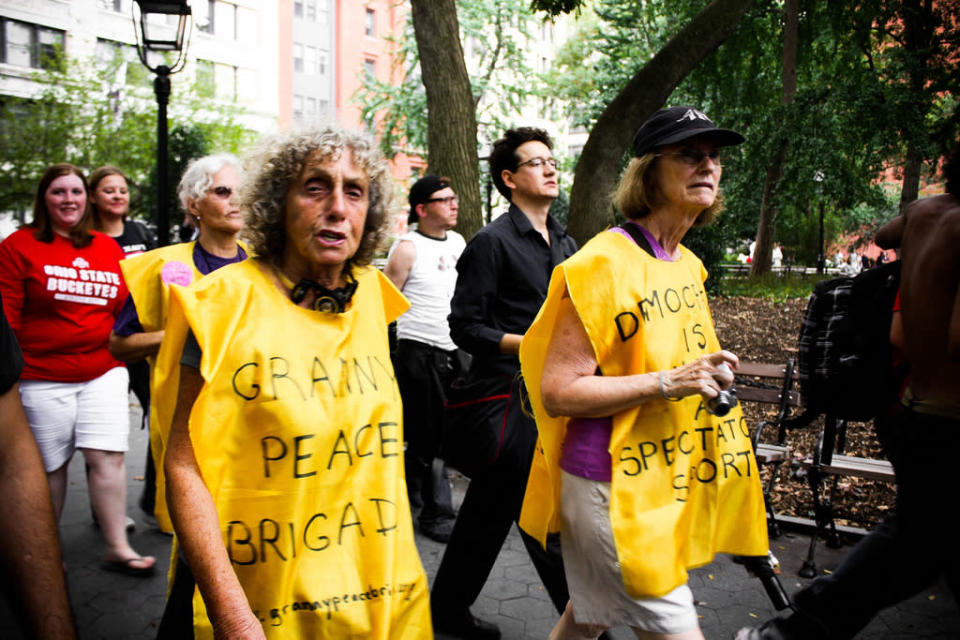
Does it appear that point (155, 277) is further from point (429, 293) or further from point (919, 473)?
point (919, 473)

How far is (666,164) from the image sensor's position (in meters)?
2.50

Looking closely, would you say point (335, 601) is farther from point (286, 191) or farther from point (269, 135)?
point (269, 135)

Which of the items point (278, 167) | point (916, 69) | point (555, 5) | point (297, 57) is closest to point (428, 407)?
point (278, 167)

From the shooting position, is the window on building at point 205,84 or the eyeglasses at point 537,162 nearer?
the eyeglasses at point 537,162

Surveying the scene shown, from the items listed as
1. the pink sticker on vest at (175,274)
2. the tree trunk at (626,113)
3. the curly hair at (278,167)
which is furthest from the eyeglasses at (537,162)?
the tree trunk at (626,113)

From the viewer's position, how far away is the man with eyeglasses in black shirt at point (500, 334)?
3.34m

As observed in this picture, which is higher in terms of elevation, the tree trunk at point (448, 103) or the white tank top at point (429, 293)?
the tree trunk at point (448, 103)

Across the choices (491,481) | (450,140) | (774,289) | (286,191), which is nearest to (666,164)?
(286,191)

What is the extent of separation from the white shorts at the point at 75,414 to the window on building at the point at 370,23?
5127 centimetres

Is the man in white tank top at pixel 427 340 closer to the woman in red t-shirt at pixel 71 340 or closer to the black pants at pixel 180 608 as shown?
the woman in red t-shirt at pixel 71 340

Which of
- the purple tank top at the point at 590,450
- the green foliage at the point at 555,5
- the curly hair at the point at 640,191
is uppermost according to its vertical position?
the green foliage at the point at 555,5

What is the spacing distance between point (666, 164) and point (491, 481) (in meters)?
1.58

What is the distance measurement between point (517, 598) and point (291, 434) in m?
2.73

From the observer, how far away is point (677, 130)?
2.44 m
